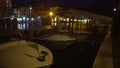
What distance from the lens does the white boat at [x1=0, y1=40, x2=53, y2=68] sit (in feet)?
19.8

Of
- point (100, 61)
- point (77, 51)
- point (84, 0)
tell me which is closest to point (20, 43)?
point (100, 61)

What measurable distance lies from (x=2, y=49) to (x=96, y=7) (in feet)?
87.6

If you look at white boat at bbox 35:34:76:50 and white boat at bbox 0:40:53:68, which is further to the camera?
white boat at bbox 35:34:76:50

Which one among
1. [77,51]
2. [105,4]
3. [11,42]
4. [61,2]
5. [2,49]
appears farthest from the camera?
[105,4]

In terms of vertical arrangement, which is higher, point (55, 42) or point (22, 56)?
point (22, 56)

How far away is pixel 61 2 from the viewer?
1033 inches

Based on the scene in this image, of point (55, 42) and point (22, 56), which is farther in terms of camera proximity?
point (55, 42)

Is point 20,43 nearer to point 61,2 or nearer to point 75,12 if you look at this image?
point 75,12

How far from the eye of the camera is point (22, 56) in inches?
251

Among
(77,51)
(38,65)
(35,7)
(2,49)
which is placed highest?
(35,7)

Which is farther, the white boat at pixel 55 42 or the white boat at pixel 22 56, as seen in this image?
the white boat at pixel 55 42

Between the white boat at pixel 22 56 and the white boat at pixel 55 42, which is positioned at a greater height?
the white boat at pixel 22 56

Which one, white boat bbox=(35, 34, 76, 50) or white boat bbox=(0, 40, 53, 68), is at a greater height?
white boat bbox=(0, 40, 53, 68)

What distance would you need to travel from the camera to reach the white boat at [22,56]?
603 cm
